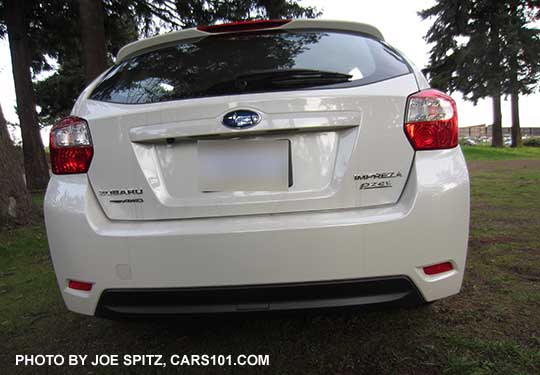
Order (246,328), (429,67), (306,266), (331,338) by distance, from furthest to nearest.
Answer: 1. (429,67)
2. (246,328)
3. (331,338)
4. (306,266)

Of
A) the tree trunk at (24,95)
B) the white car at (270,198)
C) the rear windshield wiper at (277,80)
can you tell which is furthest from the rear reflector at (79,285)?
the tree trunk at (24,95)

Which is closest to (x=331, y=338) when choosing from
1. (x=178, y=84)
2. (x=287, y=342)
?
(x=287, y=342)

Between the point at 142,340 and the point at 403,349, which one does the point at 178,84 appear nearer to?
the point at 142,340

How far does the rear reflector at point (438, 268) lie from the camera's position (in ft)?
5.36

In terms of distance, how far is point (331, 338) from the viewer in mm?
2088

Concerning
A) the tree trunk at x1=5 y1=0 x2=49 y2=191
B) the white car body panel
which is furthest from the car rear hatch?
the tree trunk at x1=5 y1=0 x2=49 y2=191

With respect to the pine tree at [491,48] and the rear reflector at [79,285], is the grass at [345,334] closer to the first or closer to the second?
the rear reflector at [79,285]

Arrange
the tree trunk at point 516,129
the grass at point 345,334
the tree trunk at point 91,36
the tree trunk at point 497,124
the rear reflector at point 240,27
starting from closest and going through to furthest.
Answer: the grass at point 345,334 → the rear reflector at point 240,27 → the tree trunk at point 91,36 → the tree trunk at point 497,124 → the tree trunk at point 516,129

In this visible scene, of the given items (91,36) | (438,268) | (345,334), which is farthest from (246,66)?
(91,36)

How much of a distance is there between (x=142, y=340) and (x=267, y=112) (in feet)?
4.74

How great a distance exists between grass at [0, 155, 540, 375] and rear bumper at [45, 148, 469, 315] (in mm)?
239

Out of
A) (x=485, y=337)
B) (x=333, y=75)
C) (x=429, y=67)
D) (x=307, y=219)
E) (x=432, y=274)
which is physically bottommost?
(x=485, y=337)

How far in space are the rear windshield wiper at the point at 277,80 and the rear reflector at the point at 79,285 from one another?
0.97m

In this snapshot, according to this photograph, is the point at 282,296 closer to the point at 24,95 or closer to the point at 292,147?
the point at 292,147
